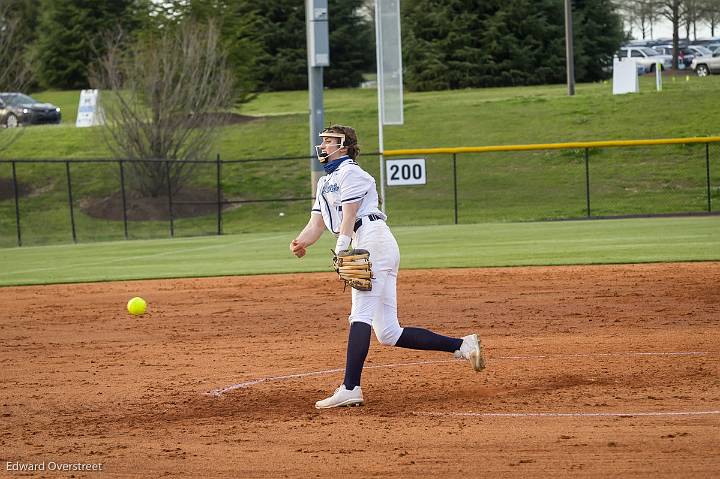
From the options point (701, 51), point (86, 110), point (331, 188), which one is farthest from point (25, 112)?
point (331, 188)

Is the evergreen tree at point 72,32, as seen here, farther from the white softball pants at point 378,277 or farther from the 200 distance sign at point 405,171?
the white softball pants at point 378,277

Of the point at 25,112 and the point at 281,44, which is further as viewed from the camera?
the point at 281,44

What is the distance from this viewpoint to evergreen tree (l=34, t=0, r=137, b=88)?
6019 cm

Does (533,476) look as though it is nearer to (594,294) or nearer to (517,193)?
(594,294)

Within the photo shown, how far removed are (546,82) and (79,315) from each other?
46.6 meters

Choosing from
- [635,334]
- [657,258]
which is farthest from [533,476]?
[657,258]

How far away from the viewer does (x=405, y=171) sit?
26.2m

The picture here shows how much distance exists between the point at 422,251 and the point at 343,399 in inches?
533

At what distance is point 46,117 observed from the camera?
49.3 m

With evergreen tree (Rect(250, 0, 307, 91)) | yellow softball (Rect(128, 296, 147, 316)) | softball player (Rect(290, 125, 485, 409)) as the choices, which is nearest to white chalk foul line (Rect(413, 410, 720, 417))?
softball player (Rect(290, 125, 485, 409))

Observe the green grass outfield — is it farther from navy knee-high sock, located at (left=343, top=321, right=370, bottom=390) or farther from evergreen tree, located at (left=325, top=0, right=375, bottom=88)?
evergreen tree, located at (left=325, top=0, right=375, bottom=88)

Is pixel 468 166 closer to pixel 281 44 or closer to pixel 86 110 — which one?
pixel 86 110

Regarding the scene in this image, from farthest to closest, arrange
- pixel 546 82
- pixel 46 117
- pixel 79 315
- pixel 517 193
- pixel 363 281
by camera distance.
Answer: pixel 546 82 < pixel 46 117 < pixel 517 193 < pixel 79 315 < pixel 363 281

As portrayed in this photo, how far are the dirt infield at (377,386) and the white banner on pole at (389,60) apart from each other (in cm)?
1126
